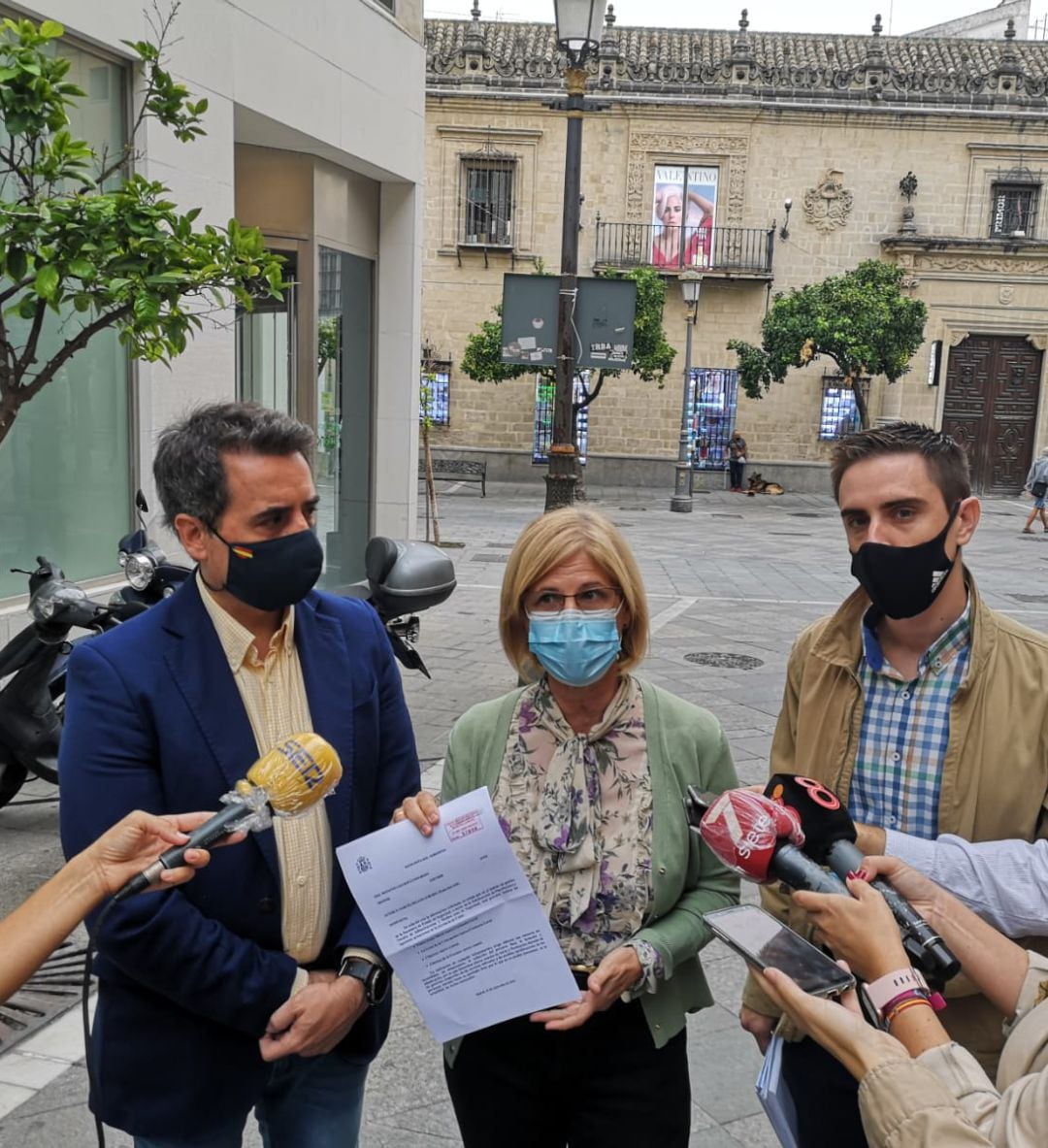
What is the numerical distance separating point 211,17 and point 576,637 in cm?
694

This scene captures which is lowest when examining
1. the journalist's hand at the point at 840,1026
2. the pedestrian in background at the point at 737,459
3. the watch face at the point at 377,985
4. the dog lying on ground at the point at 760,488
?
the dog lying on ground at the point at 760,488

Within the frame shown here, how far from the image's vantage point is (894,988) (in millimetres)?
1567

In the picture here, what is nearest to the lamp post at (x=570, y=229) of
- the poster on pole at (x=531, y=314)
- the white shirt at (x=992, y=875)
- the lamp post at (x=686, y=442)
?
the poster on pole at (x=531, y=314)

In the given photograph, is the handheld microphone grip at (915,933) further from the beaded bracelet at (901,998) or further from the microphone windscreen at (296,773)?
the microphone windscreen at (296,773)

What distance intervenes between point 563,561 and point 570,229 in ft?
19.6

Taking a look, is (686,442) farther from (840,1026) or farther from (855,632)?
(840,1026)

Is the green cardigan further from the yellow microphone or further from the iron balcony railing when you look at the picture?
the iron balcony railing

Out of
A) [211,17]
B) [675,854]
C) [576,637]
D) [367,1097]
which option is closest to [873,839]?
[675,854]

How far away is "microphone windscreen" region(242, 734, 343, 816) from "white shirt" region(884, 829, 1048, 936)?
101 cm

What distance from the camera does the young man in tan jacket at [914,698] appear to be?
79.7 inches

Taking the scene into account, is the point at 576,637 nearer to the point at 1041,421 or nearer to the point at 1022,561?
the point at 1022,561

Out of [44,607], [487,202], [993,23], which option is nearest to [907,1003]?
[44,607]

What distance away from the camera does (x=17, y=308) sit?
303 centimetres

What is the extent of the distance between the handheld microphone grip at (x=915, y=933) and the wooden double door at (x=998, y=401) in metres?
28.8
